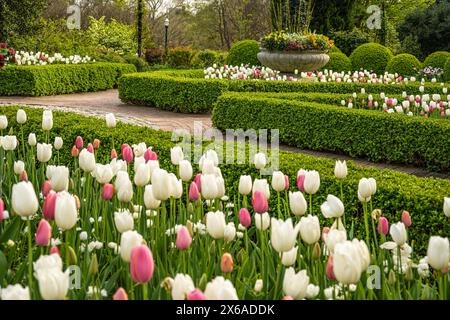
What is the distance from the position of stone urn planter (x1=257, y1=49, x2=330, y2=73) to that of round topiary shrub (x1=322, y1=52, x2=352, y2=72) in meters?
2.69

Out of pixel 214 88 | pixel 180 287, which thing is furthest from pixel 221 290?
pixel 214 88

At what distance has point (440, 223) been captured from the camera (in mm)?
3748

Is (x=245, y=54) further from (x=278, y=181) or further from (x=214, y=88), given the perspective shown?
(x=278, y=181)

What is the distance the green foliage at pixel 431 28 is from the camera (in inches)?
930

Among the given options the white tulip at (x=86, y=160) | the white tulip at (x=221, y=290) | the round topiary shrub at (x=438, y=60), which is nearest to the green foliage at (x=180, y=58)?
the round topiary shrub at (x=438, y=60)

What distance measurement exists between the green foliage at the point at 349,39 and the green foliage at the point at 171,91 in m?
10.8

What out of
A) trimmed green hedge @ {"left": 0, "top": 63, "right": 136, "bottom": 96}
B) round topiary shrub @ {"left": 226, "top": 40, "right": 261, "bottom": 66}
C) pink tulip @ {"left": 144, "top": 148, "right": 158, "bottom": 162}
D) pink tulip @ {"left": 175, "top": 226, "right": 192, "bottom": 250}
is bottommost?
pink tulip @ {"left": 175, "top": 226, "right": 192, "bottom": 250}

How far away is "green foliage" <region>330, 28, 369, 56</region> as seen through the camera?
22.8 metres

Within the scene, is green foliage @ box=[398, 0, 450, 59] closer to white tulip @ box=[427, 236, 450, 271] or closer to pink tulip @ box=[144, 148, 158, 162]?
pink tulip @ box=[144, 148, 158, 162]

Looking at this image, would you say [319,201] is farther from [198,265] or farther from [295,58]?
[295,58]

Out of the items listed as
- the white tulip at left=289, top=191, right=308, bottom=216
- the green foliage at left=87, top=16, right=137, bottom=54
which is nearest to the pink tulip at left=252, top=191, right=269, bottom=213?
the white tulip at left=289, top=191, right=308, bottom=216

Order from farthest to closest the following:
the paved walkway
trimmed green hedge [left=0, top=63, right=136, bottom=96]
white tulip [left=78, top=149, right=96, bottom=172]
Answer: trimmed green hedge [left=0, top=63, right=136, bottom=96] < the paved walkway < white tulip [left=78, top=149, right=96, bottom=172]

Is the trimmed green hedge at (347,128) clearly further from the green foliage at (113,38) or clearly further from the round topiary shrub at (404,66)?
the green foliage at (113,38)

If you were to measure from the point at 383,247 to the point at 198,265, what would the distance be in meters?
0.81
